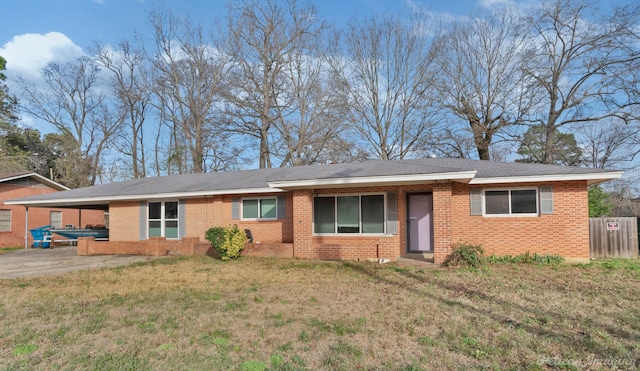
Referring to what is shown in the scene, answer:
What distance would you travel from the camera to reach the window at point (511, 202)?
1152 cm

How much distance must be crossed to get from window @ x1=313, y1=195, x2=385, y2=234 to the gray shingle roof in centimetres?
89

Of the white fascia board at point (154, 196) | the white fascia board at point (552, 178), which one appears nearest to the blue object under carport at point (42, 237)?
the white fascia board at point (154, 196)

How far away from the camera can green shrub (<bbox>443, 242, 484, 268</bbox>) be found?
412 inches

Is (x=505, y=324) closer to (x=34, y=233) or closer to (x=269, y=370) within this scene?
(x=269, y=370)

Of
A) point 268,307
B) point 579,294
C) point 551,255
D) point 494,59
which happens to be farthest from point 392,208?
point 494,59

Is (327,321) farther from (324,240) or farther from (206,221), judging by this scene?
(206,221)

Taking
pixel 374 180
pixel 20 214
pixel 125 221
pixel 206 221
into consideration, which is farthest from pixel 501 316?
pixel 20 214

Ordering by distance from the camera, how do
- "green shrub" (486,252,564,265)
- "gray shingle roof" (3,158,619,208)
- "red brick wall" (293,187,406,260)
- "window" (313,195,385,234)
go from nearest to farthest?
1. "green shrub" (486,252,564,265)
2. "gray shingle roof" (3,158,619,208)
3. "red brick wall" (293,187,406,260)
4. "window" (313,195,385,234)

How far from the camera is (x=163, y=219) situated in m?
16.2

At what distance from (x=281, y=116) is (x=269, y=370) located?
82.6 ft

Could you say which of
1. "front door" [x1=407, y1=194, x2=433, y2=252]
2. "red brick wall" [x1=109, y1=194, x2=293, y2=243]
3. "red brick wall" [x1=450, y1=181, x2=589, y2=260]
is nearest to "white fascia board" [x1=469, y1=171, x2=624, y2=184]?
"red brick wall" [x1=450, y1=181, x2=589, y2=260]

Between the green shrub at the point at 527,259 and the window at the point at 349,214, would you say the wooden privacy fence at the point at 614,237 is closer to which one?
the green shrub at the point at 527,259

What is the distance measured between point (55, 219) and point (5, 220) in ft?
10.00

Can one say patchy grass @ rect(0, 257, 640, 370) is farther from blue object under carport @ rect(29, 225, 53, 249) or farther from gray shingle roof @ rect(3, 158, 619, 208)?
blue object under carport @ rect(29, 225, 53, 249)
